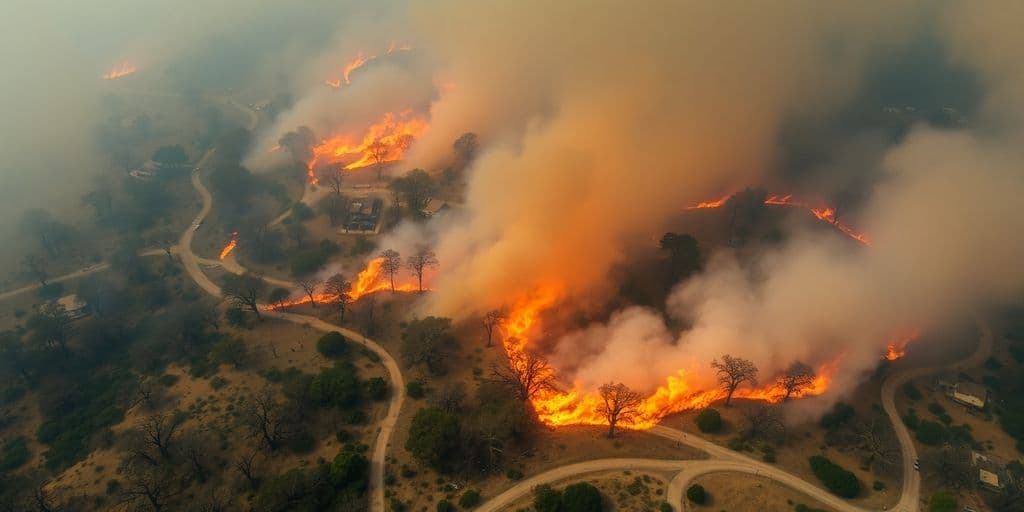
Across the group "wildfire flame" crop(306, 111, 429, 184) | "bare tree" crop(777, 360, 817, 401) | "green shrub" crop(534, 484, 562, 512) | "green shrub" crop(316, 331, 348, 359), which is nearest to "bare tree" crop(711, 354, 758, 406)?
"bare tree" crop(777, 360, 817, 401)

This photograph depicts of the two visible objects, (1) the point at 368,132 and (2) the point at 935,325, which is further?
(1) the point at 368,132

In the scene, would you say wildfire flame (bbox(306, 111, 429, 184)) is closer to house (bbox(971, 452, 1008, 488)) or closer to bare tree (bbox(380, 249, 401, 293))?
bare tree (bbox(380, 249, 401, 293))

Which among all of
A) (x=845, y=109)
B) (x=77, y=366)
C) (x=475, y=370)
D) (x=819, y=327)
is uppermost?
(x=845, y=109)

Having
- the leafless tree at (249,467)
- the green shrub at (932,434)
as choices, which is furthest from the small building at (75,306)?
the green shrub at (932,434)

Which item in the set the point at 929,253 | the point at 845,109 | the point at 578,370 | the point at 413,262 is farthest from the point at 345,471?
the point at 845,109

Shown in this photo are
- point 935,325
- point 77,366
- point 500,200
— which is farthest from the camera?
point 500,200

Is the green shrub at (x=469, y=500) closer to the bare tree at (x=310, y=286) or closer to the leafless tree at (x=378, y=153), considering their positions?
the bare tree at (x=310, y=286)

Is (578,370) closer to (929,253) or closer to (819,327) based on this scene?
(819,327)

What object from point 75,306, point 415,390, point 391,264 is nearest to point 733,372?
point 415,390
